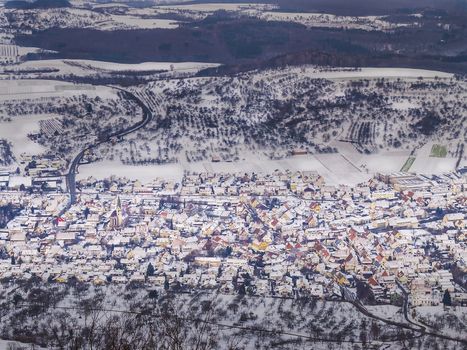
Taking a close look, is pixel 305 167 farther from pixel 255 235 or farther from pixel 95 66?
pixel 95 66

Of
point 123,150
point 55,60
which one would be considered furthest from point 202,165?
point 55,60

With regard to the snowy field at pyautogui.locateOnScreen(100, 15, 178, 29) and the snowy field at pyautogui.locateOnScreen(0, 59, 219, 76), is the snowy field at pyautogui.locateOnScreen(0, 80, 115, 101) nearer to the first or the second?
the snowy field at pyautogui.locateOnScreen(0, 59, 219, 76)

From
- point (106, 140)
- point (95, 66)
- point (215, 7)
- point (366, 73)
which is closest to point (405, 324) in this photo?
point (106, 140)

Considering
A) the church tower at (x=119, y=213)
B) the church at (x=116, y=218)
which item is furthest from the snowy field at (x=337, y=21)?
the church at (x=116, y=218)

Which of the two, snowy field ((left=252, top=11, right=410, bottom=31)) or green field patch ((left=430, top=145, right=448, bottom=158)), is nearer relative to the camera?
green field patch ((left=430, top=145, right=448, bottom=158))

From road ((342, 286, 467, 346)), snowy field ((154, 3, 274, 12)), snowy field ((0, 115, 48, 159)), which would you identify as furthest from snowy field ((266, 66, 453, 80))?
snowy field ((154, 3, 274, 12))

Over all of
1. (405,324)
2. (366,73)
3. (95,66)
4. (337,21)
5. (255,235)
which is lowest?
(95,66)

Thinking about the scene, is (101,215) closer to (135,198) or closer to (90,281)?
(135,198)
